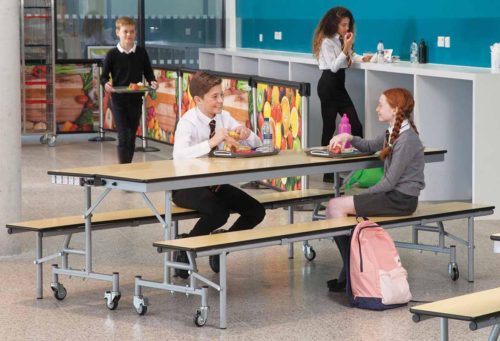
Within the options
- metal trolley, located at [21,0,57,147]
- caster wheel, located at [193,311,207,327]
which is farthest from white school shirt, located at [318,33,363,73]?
metal trolley, located at [21,0,57,147]

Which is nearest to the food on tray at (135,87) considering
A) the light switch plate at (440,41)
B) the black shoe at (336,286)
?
the light switch plate at (440,41)

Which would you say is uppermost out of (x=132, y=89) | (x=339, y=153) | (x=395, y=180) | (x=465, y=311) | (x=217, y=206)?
(x=132, y=89)

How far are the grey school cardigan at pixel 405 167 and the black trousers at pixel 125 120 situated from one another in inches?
161

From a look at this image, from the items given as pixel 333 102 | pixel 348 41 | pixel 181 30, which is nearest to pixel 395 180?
pixel 348 41

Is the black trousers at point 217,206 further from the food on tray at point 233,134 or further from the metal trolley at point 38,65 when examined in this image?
the metal trolley at point 38,65

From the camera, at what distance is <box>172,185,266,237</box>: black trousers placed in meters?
5.54

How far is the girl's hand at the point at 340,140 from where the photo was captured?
577cm

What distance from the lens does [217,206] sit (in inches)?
219

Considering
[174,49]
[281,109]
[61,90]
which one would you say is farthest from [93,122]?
[281,109]

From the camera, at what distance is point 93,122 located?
43.8 feet

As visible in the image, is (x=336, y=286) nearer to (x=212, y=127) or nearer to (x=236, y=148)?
(x=236, y=148)

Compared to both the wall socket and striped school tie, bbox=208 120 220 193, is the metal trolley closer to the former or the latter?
the wall socket

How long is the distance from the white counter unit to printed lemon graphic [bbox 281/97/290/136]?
3.27 ft

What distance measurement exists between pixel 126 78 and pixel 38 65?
3533 mm
